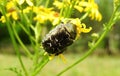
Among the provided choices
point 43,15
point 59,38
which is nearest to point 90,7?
point 43,15

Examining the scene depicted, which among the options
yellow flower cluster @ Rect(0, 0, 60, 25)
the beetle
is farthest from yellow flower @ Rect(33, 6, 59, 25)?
the beetle

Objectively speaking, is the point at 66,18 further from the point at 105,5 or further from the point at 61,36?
the point at 105,5

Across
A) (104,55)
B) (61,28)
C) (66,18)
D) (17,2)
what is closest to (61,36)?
(61,28)

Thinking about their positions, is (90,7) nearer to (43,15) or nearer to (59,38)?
(43,15)

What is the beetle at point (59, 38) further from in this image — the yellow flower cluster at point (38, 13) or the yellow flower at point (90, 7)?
the yellow flower at point (90, 7)

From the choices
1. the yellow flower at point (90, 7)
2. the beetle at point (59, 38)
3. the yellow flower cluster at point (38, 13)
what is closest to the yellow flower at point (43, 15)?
the yellow flower cluster at point (38, 13)

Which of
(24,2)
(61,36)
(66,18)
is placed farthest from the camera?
(24,2)

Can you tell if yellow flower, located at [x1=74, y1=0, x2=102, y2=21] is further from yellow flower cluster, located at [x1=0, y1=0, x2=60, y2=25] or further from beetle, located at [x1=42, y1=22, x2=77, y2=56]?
beetle, located at [x1=42, y1=22, x2=77, y2=56]

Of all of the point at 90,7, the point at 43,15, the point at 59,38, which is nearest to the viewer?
the point at 59,38
